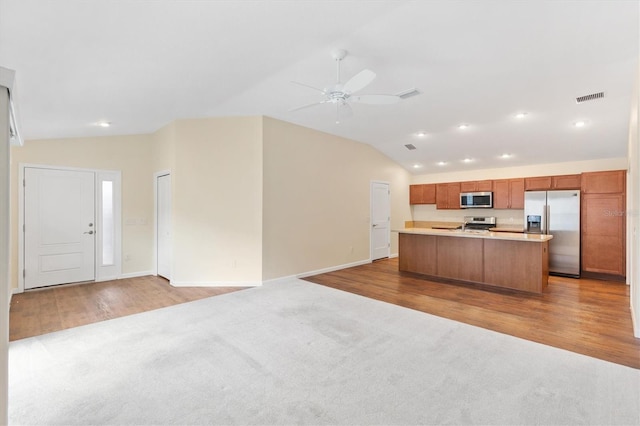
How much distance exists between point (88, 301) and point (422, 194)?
762 cm

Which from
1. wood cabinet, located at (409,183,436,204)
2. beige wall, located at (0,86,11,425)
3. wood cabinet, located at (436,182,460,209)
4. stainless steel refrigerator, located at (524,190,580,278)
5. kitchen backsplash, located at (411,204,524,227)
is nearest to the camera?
beige wall, located at (0,86,11,425)

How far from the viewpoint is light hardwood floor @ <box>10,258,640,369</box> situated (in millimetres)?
3055

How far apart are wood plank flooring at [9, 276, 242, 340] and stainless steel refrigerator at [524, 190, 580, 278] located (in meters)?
5.98

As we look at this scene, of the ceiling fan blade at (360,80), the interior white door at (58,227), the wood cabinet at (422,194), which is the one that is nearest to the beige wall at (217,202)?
the interior white door at (58,227)

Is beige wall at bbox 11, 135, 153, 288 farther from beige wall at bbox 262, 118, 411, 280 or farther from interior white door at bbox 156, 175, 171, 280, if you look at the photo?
beige wall at bbox 262, 118, 411, 280

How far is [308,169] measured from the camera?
579cm

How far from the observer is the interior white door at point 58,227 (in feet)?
15.6

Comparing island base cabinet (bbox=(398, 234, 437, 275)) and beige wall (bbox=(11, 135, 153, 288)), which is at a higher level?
beige wall (bbox=(11, 135, 153, 288))

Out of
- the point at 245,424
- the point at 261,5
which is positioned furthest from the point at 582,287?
the point at 261,5

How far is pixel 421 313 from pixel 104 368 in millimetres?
3234

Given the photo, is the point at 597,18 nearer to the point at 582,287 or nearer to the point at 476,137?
the point at 476,137

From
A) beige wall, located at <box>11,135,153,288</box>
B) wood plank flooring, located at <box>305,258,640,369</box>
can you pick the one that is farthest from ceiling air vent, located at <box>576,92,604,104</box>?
beige wall, located at <box>11,135,153,288</box>

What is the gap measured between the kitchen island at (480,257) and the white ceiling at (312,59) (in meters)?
1.99

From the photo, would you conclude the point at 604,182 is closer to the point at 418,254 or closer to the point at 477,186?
the point at 477,186
